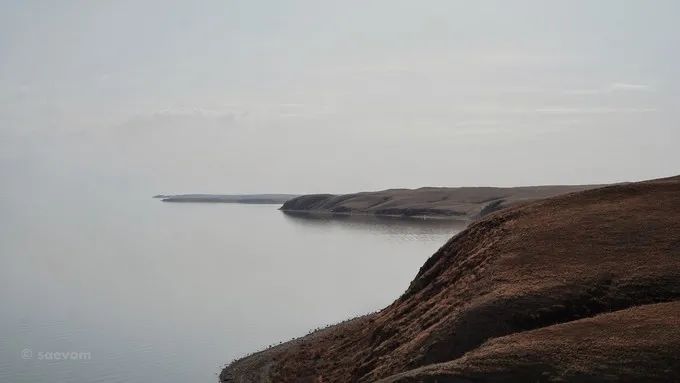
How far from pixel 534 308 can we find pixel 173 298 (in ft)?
141

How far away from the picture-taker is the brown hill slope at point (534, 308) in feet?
77.9

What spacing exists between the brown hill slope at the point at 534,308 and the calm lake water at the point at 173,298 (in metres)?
6.66

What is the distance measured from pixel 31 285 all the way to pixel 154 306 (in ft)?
70.1

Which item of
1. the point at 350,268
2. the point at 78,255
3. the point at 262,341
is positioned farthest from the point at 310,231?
the point at 262,341

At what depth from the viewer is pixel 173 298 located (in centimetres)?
6350

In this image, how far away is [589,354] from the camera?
77.3 feet

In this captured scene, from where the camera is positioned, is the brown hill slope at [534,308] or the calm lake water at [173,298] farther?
the calm lake water at [173,298]

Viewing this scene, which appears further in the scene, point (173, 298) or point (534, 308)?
point (173, 298)

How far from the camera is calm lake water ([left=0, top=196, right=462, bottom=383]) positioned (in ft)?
134

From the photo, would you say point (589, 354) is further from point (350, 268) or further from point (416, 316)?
point (350, 268)

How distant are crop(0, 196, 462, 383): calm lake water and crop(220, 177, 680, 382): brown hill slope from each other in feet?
21.9

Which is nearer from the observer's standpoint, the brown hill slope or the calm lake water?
the brown hill slope

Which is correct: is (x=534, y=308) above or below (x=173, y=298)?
above

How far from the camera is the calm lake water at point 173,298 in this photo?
40844 mm
